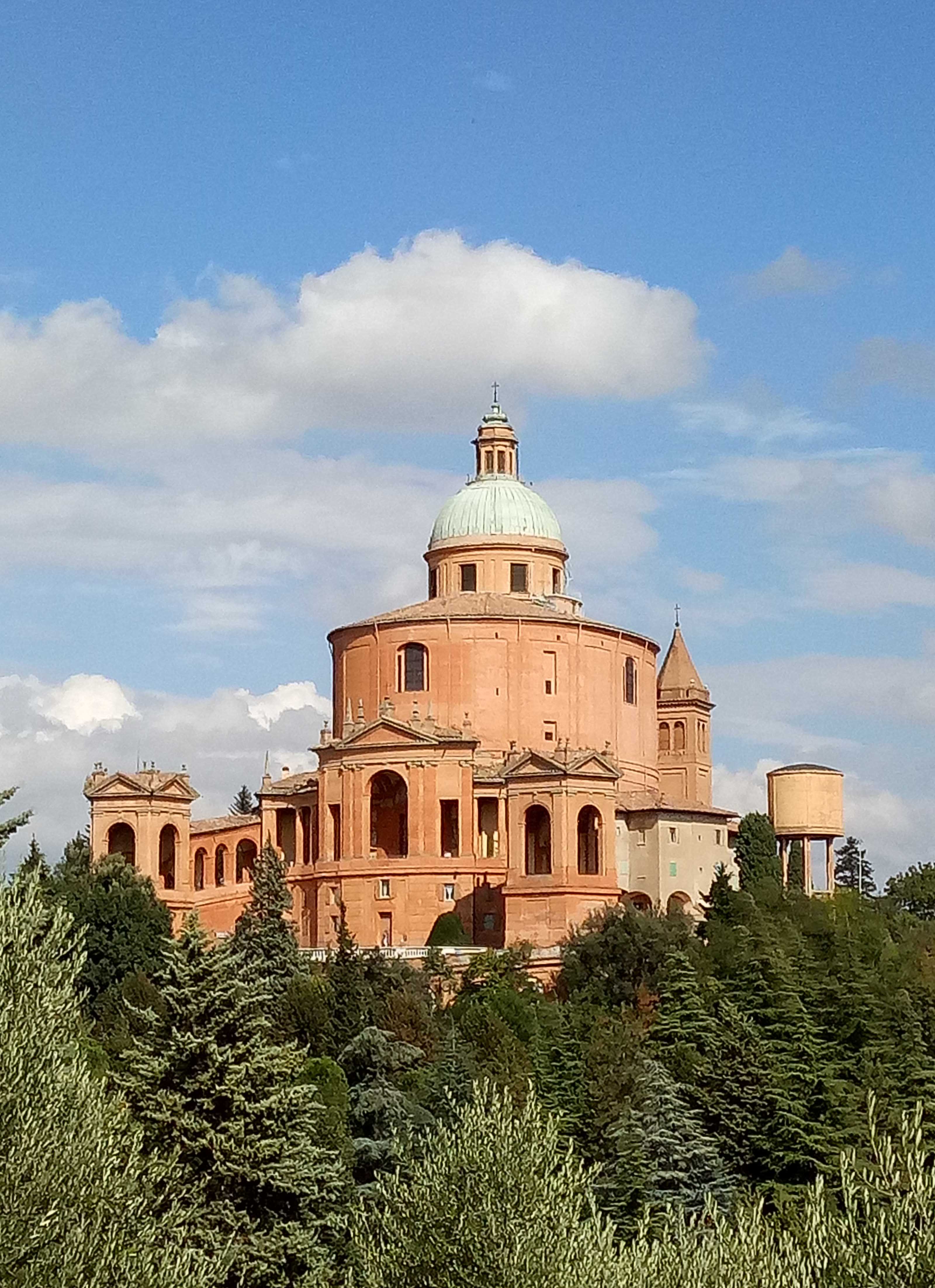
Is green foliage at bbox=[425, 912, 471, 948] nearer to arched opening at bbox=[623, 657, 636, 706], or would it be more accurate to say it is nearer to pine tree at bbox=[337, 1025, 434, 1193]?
arched opening at bbox=[623, 657, 636, 706]

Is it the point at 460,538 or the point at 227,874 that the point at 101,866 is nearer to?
the point at 227,874

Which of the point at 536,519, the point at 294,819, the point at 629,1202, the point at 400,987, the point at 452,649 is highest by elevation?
the point at 536,519

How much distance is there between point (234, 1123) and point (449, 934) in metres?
33.6

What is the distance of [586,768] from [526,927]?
211 inches

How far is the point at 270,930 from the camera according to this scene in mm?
65188

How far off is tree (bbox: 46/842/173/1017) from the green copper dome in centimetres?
1870

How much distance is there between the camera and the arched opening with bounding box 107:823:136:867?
77312 mm

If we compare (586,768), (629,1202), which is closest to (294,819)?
(586,768)

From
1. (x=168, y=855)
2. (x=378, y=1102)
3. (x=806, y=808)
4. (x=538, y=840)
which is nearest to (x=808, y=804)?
(x=806, y=808)

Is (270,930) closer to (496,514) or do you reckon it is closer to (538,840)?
(538,840)

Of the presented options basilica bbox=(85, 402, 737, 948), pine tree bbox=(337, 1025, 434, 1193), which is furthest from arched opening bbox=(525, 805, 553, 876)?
pine tree bbox=(337, 1025, 434, 1193)

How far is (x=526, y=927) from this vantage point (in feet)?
229

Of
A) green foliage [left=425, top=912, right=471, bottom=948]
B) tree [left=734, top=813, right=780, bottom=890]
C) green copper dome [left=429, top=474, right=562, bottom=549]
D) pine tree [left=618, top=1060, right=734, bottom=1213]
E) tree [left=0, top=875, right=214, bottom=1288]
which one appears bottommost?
pine tree [left=618, top=1060, right=734, bottom=1213]

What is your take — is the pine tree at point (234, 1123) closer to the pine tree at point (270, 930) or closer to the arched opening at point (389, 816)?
the pine tree at point (270, 930)
